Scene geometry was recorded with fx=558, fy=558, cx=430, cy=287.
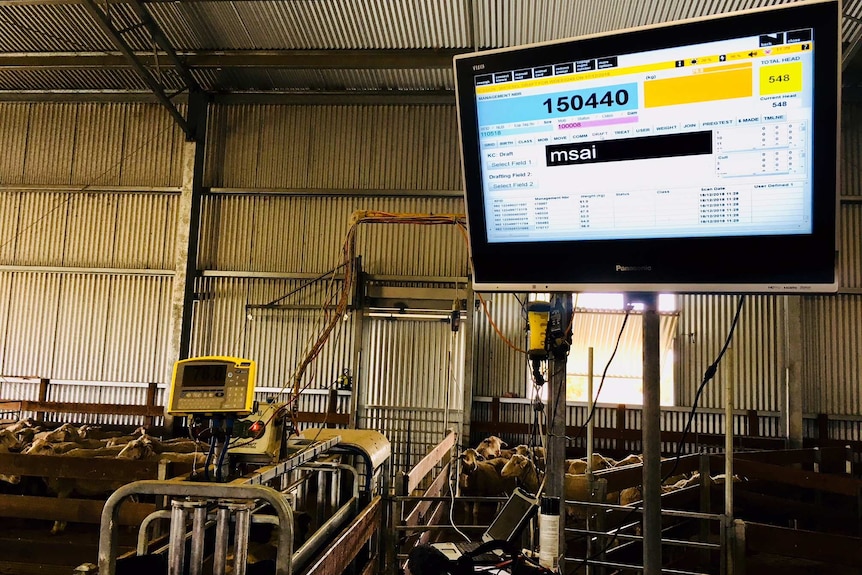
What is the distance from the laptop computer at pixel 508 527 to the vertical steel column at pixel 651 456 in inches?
19.2

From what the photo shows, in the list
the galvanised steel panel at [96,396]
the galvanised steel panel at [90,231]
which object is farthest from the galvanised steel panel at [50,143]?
the galvanised steel panel at [96,396]

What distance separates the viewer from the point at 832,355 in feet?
32.5

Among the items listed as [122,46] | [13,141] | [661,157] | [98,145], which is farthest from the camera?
[13,141]

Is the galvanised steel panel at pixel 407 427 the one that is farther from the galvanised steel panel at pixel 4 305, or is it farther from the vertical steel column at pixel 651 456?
the galvanised steel panel at pixel 4 305

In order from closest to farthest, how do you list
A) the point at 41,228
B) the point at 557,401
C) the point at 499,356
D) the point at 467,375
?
the point at 557,401, the point at 467,375, the point at 499,356, the point at 41,228

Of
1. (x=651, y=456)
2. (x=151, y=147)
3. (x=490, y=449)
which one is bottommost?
(x=490, y=449)

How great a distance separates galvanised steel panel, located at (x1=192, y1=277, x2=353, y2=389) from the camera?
10523mm

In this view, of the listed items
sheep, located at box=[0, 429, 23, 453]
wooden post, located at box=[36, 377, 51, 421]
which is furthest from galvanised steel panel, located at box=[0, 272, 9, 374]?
sheep, located at box=[0, 429, 23, 453]

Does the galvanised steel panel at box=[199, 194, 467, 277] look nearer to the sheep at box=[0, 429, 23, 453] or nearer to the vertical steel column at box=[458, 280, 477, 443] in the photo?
the vertical steel column at box=[458, 280, 477, 443]

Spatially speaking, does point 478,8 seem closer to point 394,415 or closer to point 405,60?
point 405,60

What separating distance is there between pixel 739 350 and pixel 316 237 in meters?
8.08

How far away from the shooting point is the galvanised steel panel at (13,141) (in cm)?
1157

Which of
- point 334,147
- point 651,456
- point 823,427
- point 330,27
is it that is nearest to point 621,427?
point 823,427

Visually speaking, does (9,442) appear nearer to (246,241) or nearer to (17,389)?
(17,389)
